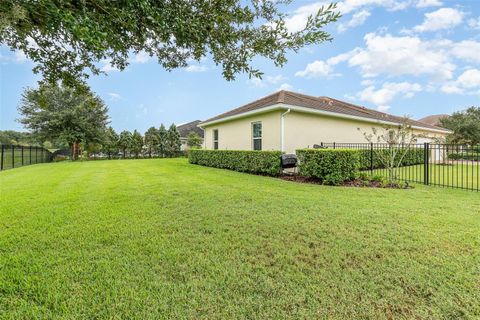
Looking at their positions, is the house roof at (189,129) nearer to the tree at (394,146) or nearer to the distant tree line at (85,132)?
the distant tree line at (85,132)

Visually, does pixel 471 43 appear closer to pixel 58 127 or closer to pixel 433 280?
pixel 433 280

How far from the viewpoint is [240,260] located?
2.75 metres

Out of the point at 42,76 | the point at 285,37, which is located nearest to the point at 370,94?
the point at 285,37

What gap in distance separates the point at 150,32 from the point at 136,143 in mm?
25305

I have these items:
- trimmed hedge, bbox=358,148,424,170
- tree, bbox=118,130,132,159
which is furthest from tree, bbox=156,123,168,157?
trimmed hedge, bbox=358,148,424,170

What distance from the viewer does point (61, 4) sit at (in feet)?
7.59

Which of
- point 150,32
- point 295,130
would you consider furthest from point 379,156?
point 150,32

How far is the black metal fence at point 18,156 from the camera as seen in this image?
1437 cm

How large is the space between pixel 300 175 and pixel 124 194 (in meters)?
6.18

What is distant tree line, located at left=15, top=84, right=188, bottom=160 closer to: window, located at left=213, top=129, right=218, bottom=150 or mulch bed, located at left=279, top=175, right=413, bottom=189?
window, located at left=213, top=129, right=218, bottom=150

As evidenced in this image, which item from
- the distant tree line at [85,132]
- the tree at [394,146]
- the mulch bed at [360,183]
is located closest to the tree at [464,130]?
the tree at [394,146]

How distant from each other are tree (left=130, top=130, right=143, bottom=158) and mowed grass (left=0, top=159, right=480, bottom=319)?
74.1 ft

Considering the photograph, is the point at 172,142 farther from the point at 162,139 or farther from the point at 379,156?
the point at 379,156

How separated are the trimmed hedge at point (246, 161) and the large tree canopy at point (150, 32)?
6060 mm
